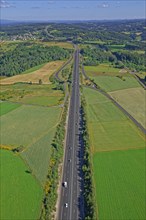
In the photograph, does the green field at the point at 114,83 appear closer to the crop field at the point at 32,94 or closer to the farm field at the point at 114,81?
the farm field at the point at 114,81

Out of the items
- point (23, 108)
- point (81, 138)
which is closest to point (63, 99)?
point (23, 108)

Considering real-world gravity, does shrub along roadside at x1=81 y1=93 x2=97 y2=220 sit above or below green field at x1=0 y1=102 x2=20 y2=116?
below

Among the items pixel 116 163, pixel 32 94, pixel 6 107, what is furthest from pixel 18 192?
pixel 32 94

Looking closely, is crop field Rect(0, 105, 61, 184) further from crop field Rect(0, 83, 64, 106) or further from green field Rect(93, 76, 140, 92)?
green field Rect(93, 76, 140, 92)

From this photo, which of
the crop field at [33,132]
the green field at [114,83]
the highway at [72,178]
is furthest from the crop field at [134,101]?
the crop field at [33,132]

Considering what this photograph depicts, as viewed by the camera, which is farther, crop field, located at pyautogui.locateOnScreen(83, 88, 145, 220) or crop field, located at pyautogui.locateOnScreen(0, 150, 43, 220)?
crop field, located at pyautogui.locateOnScreen(83, 88, 145, 220)

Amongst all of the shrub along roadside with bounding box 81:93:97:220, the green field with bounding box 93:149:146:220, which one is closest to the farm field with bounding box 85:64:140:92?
the shrub along roadside with bounding box 81:93:97:220

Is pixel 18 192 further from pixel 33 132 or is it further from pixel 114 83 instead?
pixel 114 83
